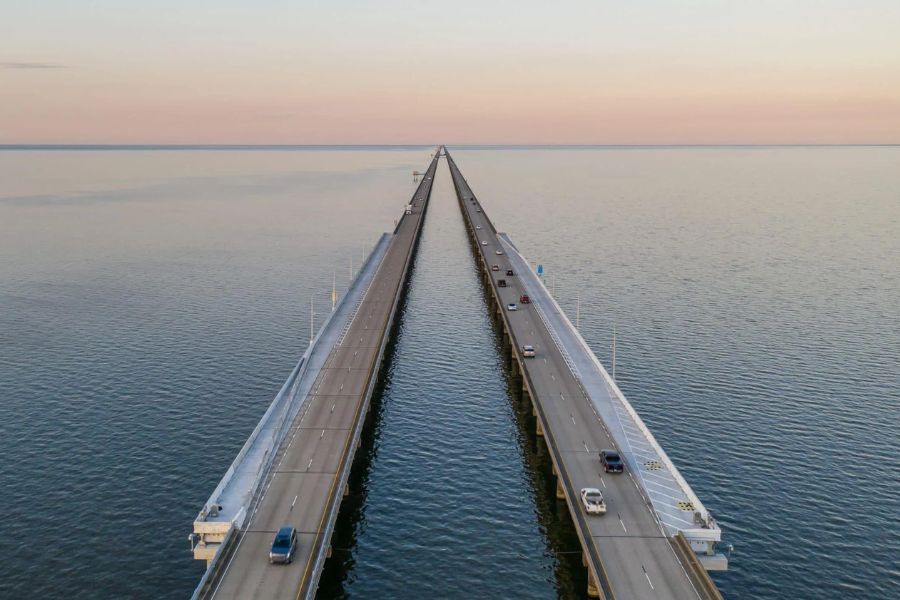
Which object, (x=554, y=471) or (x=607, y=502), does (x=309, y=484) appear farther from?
(x=607, y=502)

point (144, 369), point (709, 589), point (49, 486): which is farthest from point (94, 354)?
point (709, 589)

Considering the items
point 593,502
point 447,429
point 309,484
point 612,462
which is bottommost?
point 447,429

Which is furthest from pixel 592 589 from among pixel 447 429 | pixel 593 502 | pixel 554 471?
pixel 447 429

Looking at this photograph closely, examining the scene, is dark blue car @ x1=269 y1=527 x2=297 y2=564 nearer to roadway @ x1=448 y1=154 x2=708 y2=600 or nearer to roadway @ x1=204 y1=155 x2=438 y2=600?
roadway @ x1=204 y1=155 x2=438 y2=600

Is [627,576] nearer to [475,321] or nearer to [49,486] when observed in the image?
[49,486]

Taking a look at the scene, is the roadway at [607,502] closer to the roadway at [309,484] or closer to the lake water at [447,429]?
the lake water at [447,429]

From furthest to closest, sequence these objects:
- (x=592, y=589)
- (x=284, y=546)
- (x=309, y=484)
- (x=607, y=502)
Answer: (x=309, y=484)
(x=607, y=502)
(x=592, y=589)
(x=284, y=546)

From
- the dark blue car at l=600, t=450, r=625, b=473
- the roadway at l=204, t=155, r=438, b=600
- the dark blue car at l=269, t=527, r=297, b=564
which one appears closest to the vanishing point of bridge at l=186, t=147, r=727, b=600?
the roadway at l=204, t=155, r=438, b=600
